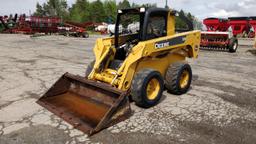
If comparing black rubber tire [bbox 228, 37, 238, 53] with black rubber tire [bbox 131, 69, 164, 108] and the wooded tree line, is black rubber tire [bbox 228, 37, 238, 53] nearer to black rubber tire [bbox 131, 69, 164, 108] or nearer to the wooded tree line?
black rubber tire [bbox 131, 69, 164, 108]

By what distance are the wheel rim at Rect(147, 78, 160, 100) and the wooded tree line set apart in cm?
5163

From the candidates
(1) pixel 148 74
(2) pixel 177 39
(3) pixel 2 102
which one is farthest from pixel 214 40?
(3) pixel 2 102

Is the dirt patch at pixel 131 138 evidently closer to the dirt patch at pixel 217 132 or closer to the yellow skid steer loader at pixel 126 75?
the yellow skid steer loader at pixel 126 75

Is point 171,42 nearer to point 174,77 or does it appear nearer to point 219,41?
point 174,77

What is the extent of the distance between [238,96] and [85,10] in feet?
225

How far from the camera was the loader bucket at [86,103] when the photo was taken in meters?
4.29

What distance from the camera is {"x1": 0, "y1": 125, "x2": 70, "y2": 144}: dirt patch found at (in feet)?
12.7

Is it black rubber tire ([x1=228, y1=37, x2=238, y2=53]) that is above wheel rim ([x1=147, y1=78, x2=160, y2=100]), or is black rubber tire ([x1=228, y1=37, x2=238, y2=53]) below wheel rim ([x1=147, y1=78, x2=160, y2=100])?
above

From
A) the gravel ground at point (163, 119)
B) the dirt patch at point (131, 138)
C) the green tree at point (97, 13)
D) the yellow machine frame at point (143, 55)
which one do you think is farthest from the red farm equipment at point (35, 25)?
the green tree at point (97, 13)

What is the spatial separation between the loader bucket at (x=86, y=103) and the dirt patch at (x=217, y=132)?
1084 mm

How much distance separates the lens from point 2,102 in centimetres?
554

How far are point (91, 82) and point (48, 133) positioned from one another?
136cm

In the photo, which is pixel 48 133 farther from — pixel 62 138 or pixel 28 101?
pixel 28 101

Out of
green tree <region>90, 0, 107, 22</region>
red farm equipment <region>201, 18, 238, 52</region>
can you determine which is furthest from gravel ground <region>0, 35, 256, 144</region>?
green tree <region>90, 0, 107, 22</region>
